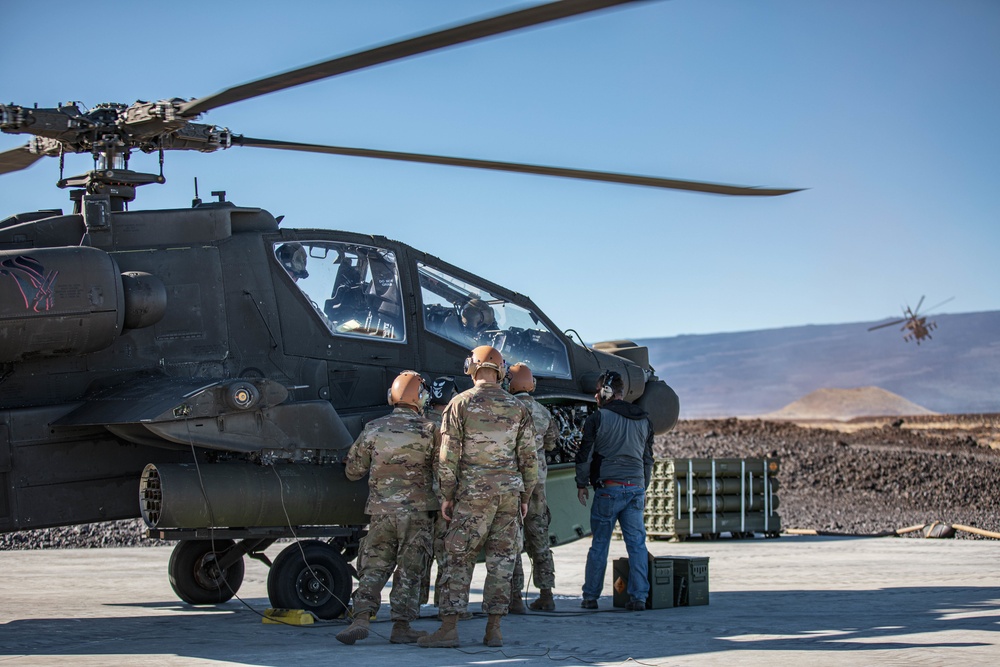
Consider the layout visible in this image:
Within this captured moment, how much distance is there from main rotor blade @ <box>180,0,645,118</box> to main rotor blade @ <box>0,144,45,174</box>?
9.65ft

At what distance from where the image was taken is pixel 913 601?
891 centimetres

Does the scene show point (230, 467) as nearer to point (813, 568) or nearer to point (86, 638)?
point (86, 638)

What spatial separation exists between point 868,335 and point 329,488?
130461mm

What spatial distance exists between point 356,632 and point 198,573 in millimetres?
3294

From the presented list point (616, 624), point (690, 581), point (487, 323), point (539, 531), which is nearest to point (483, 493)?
point (616, 624)

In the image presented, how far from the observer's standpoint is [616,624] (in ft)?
26.2

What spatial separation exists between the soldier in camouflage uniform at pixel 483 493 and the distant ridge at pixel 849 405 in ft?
318

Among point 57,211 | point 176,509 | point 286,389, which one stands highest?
point 57,211

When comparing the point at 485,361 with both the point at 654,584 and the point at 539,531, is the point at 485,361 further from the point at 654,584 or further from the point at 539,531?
the point at 654,584

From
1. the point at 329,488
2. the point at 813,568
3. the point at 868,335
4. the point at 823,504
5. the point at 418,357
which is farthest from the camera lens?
the point at 868,335

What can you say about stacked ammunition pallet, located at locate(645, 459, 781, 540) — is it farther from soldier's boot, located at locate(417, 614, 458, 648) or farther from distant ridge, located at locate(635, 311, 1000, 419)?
distant ridge, located at locate(635, 311, 1000, 419)

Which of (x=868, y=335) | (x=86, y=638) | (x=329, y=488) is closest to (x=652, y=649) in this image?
(x=329, y=488)

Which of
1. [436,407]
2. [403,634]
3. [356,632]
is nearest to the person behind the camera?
[356,632]

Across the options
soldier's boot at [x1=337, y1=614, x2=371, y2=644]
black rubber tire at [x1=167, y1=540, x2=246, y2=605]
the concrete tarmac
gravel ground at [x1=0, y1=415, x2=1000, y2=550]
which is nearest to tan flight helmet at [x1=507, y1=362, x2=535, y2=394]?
the concrete tarmac
